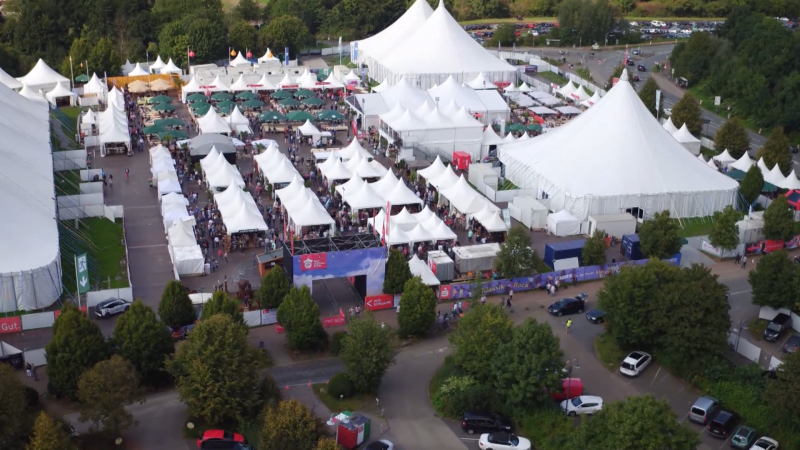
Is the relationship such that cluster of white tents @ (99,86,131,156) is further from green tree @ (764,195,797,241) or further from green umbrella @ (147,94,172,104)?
green tree @ (764,195,797,241)

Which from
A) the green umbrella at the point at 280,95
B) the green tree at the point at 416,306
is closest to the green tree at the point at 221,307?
the green tree at the point at 416,306

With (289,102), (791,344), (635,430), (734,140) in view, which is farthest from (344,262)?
(734,140)

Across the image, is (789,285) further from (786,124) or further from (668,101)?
(668,101)

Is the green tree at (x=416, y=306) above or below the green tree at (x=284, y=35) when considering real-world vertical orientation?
below

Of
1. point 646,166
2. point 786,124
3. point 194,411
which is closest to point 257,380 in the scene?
point 194,411

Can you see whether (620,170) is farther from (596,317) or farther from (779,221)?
(596,317)

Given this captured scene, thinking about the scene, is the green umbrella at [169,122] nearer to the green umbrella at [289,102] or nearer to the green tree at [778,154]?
the green umbrella at [289,102]
